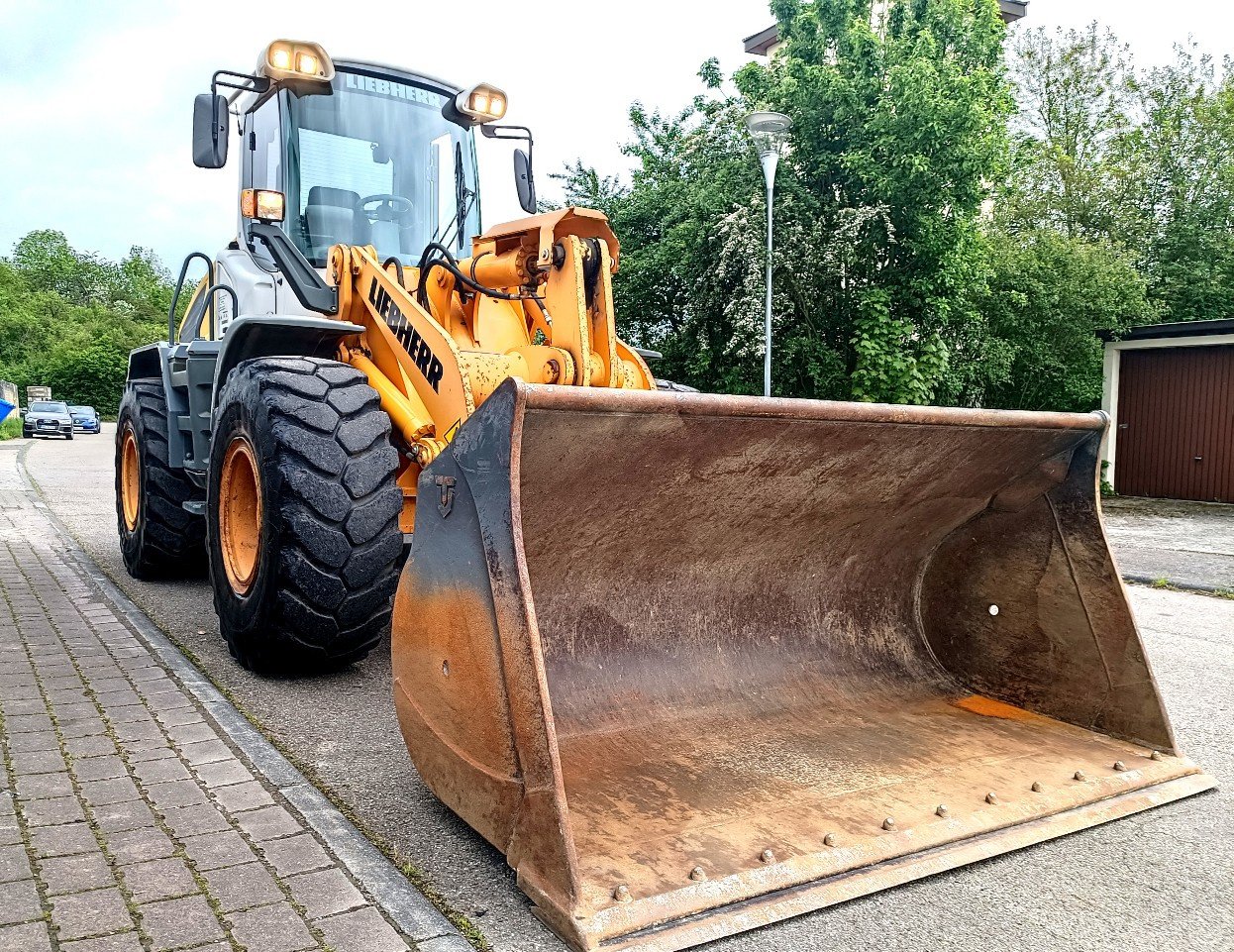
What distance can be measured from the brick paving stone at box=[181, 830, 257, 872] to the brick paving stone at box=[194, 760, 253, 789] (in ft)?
1.23

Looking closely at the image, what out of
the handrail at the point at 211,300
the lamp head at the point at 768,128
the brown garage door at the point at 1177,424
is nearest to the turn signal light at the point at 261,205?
the handrail at the point at 211,300

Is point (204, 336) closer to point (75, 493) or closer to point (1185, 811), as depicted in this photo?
point (1185, 811)

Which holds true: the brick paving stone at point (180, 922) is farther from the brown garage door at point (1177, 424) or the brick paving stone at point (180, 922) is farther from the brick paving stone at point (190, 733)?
the brown garage door at point (1177, 424)

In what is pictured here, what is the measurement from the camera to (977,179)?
1420 centimetres

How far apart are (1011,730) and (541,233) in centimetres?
263

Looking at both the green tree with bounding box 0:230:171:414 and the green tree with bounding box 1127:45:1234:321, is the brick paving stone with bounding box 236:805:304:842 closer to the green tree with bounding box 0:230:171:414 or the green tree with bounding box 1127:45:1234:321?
the green tree with bounding box 1127:45:1234:321

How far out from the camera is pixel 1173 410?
1603cm

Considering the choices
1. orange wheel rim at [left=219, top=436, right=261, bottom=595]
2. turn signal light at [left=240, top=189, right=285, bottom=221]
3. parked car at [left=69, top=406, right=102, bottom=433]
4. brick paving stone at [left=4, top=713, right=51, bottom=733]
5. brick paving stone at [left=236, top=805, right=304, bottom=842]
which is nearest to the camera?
brick paving stone at [left=236, top=805, right=304, bottom=842]

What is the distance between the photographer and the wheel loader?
2.38 meters

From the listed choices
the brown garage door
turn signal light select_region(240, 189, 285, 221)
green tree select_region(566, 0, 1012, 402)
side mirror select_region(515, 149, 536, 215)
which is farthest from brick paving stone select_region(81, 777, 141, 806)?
the brown garage door

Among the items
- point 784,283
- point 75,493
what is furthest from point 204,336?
point 784,283

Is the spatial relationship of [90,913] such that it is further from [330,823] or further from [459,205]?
[459,205]

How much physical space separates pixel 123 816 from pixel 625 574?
63.5 inches

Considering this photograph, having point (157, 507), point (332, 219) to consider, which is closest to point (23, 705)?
point (157, 507)
